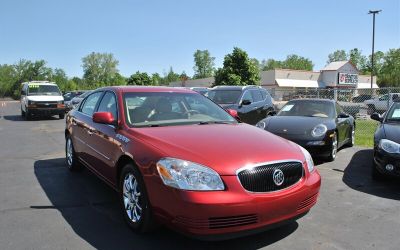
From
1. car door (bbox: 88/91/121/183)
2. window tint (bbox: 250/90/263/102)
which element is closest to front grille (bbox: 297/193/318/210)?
car door (bbox: 88/91/121/183)

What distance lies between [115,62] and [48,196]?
416ft

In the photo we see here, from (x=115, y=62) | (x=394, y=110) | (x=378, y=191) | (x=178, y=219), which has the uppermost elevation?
(x=115, y=62)

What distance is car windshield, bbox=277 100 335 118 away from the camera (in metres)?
9.07

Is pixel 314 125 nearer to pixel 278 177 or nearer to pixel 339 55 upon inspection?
pixel 278 177

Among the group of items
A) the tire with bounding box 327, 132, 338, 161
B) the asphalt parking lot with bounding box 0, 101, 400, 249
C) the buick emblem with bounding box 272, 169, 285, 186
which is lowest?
the asphalt parking lot with bounding box 0, 101, 400, 249

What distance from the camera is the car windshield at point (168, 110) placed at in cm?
Answer: 486

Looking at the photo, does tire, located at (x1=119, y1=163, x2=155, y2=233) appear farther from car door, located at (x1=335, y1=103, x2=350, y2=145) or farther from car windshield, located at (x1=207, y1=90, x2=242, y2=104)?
car windshield, located at (x1=207, y1=90, x2=242, y2=104)

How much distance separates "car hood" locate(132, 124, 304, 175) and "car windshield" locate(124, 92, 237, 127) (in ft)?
0.87

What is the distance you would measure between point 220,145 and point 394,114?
493cm

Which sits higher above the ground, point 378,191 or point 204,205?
point 204,205

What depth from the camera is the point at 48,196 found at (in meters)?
5.51

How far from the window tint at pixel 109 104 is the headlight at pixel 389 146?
4.10 metres

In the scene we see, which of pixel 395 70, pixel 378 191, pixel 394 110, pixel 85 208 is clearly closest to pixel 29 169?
pixel 85 208

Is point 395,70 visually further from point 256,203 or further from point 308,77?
point 256,203
